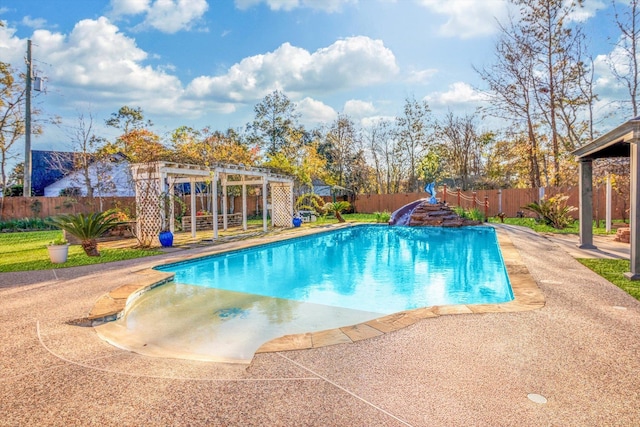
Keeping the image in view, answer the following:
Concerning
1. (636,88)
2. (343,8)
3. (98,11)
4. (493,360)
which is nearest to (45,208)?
(98,11)

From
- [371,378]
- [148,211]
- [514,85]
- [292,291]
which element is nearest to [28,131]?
[148,211]

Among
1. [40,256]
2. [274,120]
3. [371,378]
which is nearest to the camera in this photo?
[371,378]

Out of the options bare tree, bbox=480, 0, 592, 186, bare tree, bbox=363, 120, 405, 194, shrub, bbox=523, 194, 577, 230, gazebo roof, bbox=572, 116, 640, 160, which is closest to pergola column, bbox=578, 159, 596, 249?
gazebo roof, bbox=572, 116, 640, 160

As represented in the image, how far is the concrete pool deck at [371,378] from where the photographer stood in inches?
84.2

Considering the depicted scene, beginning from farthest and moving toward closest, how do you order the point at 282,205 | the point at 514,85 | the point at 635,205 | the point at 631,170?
the point at 514,85
the point at 282,205
the point at 631,170
the point at 635,205

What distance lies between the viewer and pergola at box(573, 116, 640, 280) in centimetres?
529

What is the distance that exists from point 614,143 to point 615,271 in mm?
2090

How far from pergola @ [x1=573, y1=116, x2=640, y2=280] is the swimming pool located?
72.2 inches

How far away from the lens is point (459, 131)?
25.8 m

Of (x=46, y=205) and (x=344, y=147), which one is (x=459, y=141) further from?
(x=46, y=205)

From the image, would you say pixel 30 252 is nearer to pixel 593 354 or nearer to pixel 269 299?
pixel 269 299

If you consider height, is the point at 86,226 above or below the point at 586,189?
below

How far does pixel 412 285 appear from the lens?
686 centimetres

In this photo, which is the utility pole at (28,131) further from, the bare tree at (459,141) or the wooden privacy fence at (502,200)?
the bare tree at (459,141)
